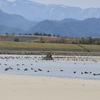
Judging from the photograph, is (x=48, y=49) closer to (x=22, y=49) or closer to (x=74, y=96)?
(x=22, y=49)

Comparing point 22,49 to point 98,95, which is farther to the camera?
point 22,49

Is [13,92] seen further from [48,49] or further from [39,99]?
[48,49]

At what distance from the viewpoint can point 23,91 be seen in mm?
20047

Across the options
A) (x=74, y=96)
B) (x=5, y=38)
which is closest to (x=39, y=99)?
(x=74, y=96)

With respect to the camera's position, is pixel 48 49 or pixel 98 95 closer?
pixel 98 95

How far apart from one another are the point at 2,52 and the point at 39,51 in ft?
35.4

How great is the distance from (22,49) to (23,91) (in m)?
87.3

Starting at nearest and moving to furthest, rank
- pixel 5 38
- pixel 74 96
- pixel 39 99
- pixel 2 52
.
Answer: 1. pixel 39 99
2. pixel 74 96
3. pixel 2 52
4. pixel 5 38

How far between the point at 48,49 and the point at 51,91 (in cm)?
9020

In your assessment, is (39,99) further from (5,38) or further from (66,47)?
(5,38)

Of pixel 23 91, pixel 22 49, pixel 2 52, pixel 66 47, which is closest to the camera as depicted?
pixel 23 91

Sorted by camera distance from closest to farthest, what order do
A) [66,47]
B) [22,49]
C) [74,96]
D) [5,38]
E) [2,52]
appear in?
1. [74,96]
2. [2,52]
3. [22,49]
4. [66,47]
5. [5,38]

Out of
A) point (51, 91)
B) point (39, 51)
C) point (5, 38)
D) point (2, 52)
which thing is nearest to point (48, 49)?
point (39, 51)

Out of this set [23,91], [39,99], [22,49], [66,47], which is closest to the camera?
[39,99]
